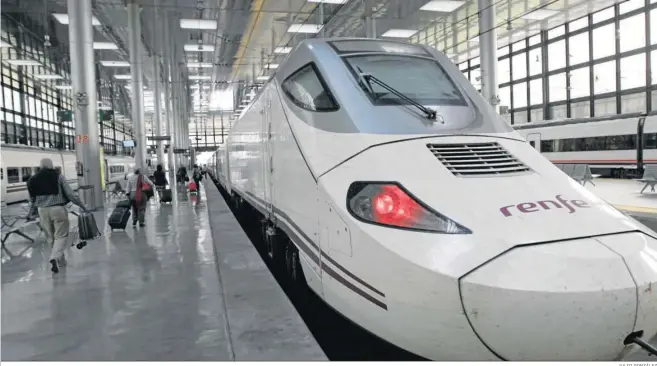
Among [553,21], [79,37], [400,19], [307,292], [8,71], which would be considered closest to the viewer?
[307,292]

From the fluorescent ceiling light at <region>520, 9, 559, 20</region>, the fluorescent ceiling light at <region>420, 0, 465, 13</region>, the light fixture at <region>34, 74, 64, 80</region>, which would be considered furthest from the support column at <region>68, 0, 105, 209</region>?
the light fixture at <region>34, 74, 64, 80</region>

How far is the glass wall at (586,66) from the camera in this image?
23891 millimetres

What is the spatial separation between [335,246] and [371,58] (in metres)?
1.88

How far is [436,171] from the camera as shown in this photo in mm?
3072

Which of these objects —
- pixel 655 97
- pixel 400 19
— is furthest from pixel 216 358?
pixel 655 97

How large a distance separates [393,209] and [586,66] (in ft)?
92.7

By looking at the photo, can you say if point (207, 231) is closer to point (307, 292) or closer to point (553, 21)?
point (307, 292)

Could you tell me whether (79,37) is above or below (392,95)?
above

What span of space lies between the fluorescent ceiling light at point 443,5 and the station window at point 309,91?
14320mm

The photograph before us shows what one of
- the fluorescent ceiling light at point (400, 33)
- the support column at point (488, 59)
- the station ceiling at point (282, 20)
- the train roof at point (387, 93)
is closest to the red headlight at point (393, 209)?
the train roof at point (387, 93)

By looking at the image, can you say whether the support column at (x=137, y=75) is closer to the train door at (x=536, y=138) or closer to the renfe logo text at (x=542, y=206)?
the renfe logo text at (x=542, y=206)

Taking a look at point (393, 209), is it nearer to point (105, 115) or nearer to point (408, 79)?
point (408, 79)

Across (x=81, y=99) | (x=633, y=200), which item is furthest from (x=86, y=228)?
(x=633, y=200)

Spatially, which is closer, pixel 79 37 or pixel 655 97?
pixel 79 37
